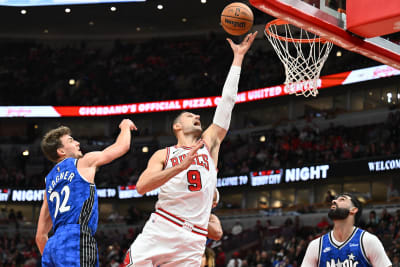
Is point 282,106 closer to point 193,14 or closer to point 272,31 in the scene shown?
point 193,14

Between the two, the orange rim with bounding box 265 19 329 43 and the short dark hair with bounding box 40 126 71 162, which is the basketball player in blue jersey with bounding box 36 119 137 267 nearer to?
the short dark hair with bounding box 40 126 71 162

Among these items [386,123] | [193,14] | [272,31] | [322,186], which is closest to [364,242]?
[272,31]

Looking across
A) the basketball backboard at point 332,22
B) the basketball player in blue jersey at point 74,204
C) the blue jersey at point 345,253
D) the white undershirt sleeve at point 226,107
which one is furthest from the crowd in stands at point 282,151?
the basketball player in blue jersey at point 74,204

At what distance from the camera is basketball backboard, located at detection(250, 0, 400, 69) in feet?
22.2

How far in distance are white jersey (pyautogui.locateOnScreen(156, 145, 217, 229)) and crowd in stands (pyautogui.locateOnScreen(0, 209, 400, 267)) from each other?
1011 cm

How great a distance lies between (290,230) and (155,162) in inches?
663

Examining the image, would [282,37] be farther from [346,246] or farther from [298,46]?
[346,246]

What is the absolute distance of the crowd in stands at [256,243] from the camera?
17.2 metres

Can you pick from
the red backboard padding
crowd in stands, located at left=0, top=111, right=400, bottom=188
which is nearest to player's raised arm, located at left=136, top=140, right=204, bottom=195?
A: the red backboard padding

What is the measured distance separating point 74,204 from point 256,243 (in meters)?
17.6

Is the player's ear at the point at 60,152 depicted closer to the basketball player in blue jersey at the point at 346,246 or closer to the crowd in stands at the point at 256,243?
the basketball player in blue jersey at the point at 346,246

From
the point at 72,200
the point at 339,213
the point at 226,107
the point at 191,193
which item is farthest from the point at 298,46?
the point at 72,200

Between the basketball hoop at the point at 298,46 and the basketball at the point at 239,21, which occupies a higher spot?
the basketball hoop at the point at 298,46

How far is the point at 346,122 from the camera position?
82.9 feet
